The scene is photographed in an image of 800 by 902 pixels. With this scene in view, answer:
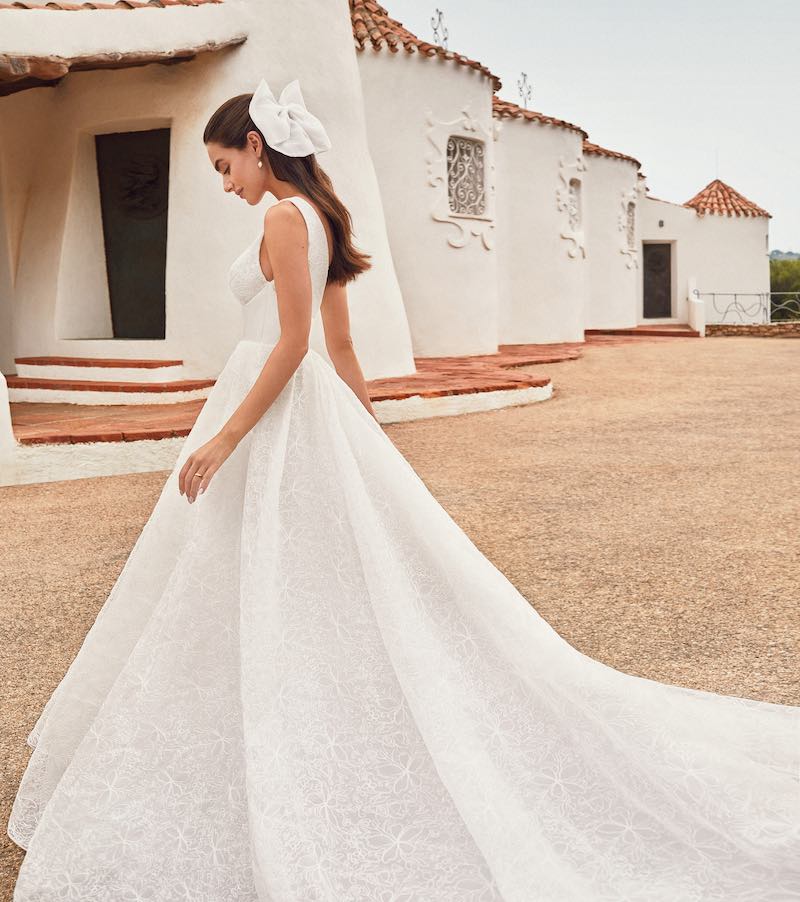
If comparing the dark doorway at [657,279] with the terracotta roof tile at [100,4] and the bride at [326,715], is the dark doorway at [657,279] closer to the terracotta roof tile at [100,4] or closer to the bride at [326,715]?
the terracotta roof tile at [100,4]

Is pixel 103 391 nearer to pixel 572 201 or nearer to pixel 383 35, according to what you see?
pixel 383 35

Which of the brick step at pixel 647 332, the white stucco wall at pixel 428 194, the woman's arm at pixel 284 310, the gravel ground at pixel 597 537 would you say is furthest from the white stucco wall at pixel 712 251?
the woman's arm at pixel 284 310

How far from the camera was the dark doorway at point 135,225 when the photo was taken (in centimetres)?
1067

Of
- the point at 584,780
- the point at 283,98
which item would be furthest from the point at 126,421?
the point at 584,780

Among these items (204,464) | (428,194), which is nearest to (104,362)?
(428,194)

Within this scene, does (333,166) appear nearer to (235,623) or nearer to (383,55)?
(383,55)

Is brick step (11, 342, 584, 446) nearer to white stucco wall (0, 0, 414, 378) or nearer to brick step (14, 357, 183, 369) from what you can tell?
brick step (14, 357, 183, 369)

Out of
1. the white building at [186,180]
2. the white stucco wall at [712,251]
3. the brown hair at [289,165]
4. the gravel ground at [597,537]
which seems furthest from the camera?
the white stucco wall at [712,251]

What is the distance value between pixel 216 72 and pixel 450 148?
5.59m

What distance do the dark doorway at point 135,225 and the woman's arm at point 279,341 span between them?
9149mm

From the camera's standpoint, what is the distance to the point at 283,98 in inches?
94.5

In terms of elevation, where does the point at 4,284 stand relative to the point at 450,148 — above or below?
below

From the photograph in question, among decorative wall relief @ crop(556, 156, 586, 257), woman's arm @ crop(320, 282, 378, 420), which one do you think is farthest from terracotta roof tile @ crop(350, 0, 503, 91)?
woman's arm @ crop(320, 282, 378, 420)

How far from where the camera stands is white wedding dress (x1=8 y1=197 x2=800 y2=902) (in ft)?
6.23
